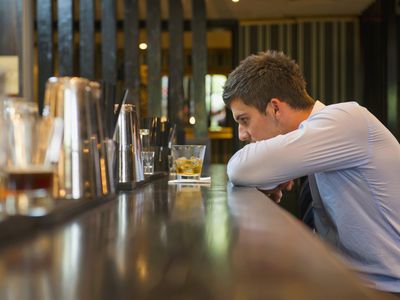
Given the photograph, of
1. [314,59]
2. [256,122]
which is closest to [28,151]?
[256,122]

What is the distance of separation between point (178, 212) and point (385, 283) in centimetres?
83

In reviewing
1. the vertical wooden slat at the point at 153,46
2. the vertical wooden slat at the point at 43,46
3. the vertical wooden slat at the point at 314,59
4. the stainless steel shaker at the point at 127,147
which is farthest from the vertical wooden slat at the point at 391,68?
the stainless steel shaker at the point at 127,147

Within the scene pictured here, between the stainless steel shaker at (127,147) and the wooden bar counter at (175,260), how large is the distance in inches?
24.0

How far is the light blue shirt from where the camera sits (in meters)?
1.67

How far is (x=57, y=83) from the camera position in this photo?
126 centimetres

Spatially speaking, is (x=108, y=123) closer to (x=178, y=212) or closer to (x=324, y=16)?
(x=178, y=212)

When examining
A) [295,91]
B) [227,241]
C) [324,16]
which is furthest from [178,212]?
[324,16]

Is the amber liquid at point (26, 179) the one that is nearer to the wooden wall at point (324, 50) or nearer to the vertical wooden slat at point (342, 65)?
the wooden wall at point (324, 50)

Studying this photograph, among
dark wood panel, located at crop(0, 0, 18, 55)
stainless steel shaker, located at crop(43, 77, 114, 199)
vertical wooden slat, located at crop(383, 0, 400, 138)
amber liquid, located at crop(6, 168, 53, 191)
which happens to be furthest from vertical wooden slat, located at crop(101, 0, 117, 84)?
amber liquid, located at crop(6, 168, 53, 191)

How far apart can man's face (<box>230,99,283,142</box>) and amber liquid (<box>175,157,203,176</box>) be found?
0.27 m

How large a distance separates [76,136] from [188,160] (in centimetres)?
79

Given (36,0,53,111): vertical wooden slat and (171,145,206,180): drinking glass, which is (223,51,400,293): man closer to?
(171,145,206,180): drinking glass

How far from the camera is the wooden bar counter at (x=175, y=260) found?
0.54 m

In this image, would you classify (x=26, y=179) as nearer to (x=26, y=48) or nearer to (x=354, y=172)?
(x=354, y=172)
